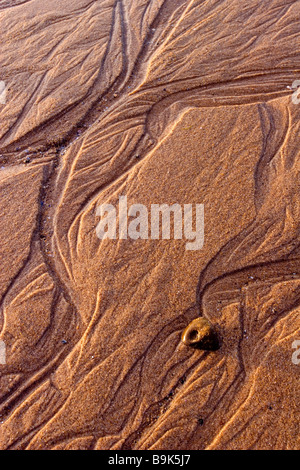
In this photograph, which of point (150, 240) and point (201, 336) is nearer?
point (201, 336)

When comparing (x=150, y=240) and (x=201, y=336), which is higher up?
(x=150, y=240)

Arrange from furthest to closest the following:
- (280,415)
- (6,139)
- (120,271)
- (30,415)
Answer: (6,139) < (120,271) < (30,415) < (280,415)

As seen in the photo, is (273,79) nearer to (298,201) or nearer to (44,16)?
(298,201)

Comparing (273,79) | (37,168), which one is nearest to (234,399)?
(37,168)
